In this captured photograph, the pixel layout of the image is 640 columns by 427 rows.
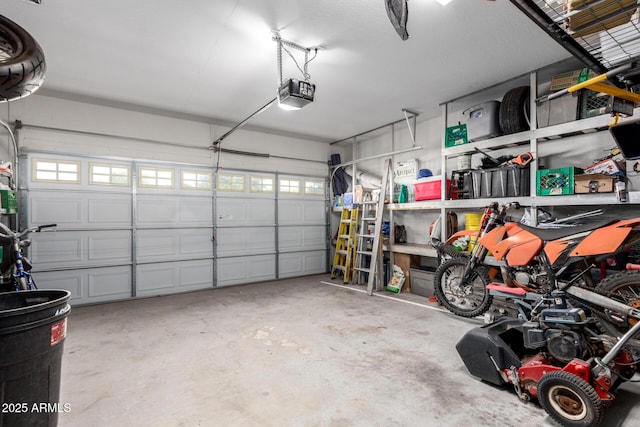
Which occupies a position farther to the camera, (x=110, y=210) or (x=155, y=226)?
(x=155, y=226)

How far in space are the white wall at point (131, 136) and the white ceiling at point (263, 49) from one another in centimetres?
24

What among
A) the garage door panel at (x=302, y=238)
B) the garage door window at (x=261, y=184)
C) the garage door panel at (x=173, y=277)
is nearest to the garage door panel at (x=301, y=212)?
the garage door panel at (x=302, y=238)

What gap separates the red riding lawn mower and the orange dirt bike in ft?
0.88

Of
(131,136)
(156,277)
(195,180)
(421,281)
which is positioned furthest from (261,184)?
(421,281)

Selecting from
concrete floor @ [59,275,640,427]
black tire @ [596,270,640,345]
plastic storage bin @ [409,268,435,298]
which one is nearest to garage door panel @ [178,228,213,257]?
concrete floor @ [59,275,640,427]

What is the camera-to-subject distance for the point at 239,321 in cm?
355

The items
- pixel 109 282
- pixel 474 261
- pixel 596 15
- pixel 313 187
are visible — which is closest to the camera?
pixel 596 15

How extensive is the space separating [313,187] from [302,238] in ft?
3.80

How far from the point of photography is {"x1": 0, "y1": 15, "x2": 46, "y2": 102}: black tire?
1968 mm

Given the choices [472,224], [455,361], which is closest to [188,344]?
[455,361]

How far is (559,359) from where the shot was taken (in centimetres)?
185

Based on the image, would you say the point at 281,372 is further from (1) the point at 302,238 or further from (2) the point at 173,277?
(1) the point at 302,238

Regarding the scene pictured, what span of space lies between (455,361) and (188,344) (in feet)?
8.02

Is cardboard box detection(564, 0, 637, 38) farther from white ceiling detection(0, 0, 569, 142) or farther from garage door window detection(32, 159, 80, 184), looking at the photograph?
garage door window detection(32, 159, 80, 184)
